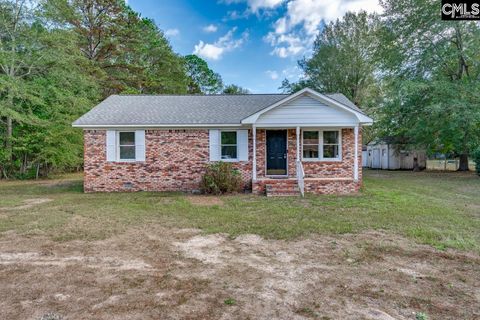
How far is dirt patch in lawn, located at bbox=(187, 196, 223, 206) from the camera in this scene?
9.19 meters

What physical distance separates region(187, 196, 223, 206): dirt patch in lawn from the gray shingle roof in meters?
3.13

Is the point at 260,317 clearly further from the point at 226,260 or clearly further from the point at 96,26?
the point at 96,26

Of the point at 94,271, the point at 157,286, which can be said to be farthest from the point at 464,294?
the point at 94,271

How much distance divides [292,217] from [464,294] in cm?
413

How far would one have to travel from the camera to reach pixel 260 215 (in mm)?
7582

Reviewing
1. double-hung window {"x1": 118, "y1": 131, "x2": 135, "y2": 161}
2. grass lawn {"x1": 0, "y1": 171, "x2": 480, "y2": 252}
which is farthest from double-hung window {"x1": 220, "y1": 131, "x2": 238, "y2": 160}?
double-hung window {"x1": 118, "y1": 131, "x2": 135, "y2": 161}

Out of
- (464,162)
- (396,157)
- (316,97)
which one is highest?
(316,97)

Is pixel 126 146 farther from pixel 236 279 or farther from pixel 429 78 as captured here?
pixel 429 78

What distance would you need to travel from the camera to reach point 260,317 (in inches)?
117

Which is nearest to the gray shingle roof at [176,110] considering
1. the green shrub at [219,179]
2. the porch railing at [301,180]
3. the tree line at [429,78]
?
the green shrub at [219,179]

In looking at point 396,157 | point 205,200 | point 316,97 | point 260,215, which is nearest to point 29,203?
point 205,200

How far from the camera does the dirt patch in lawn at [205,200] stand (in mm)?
9188

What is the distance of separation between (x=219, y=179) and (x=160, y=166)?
273cm

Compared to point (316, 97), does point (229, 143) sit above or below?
below
